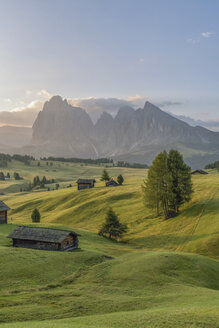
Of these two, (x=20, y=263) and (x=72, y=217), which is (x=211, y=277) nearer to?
(x=20, y=263)

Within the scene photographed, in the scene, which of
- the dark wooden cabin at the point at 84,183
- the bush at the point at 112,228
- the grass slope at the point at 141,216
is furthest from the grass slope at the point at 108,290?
the dark wooden cabin at the point at 84,183

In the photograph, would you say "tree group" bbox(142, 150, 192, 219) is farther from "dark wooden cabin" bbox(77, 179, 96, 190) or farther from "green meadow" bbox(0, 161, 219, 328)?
"dark wooden cabin" bbox(77, 179, 96, 190)

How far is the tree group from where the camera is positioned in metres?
67.6

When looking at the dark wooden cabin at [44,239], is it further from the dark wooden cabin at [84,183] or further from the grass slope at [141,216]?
the dark wooden cabin at [84,183]

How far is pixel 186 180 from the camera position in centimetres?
6781

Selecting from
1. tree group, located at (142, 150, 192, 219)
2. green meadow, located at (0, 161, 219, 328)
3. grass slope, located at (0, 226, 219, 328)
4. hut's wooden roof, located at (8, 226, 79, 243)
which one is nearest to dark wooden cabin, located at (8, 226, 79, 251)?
hut's wooden roof, located at (8, 226, 79, 243)

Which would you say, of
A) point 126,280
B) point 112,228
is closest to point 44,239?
point 112,228

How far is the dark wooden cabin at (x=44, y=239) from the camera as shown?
4747 centimetres

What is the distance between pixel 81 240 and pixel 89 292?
103ft

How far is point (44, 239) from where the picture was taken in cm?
4809

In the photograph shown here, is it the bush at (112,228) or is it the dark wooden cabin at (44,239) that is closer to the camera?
the dark wooden cabin at (44,239)

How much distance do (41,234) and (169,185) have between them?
Result: 3423 centimetres

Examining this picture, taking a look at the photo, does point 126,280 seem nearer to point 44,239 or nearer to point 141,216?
point 44,239

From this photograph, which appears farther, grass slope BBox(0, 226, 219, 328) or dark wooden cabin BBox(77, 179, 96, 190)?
dark wooden cabin BBox(77, 179, 96, 190)
